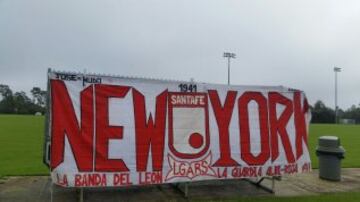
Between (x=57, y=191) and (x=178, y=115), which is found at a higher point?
(x=178, y=115)

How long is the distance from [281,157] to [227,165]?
1321 mm

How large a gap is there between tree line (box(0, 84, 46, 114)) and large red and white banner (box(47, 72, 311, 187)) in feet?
334

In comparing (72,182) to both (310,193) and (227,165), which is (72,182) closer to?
(227,165)

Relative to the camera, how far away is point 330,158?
10031 mm

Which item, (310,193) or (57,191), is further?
(310,193)

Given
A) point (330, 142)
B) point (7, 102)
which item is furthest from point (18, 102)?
point (330, 142)

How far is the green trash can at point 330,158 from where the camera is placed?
9.93 meters

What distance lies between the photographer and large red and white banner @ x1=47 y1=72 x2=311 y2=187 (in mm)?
6586

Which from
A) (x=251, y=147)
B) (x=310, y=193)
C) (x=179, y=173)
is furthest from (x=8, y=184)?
(x=310, y=193)

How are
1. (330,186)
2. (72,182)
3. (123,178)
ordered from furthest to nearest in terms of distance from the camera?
(330,186) < (123,178) < (72,182)

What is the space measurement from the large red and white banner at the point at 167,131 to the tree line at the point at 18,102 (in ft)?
334

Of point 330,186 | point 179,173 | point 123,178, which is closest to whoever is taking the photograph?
point 123,178

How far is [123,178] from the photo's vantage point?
22.8 ft

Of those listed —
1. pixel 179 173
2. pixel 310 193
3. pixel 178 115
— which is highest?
pixel 178 115
